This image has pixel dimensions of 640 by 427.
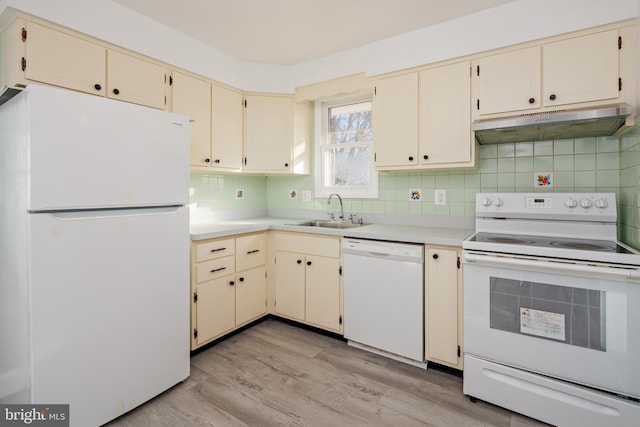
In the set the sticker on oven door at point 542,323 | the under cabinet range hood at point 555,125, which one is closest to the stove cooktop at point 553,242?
the sticker on oven door at point 542,323

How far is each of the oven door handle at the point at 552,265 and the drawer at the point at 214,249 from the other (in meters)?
1.71

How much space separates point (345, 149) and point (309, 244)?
3.67 ft

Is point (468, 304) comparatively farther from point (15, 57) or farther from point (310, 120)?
point (15, 57)

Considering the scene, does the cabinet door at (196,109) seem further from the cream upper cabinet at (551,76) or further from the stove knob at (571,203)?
the stove knob at (571,203)

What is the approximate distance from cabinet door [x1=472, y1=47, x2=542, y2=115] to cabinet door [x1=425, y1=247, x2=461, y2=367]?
3.36ft

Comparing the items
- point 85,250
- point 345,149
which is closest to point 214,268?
point 85,250

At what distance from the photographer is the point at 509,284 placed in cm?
171

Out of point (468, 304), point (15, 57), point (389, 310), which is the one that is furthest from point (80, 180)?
point (468, 304)

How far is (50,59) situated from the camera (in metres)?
1.76

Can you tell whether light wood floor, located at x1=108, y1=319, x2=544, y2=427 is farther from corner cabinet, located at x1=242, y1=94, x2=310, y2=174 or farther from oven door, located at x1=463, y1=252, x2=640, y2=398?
corner cabinet, located at x1=242, y1=94, x2=310, y2=174

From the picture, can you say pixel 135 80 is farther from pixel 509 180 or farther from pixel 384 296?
pixel 509 180

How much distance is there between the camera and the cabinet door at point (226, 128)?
271 centimetres

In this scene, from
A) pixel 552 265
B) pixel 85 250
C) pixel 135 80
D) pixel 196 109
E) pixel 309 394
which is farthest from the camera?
pixel 196 109

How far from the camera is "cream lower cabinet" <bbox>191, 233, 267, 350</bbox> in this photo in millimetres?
2264
